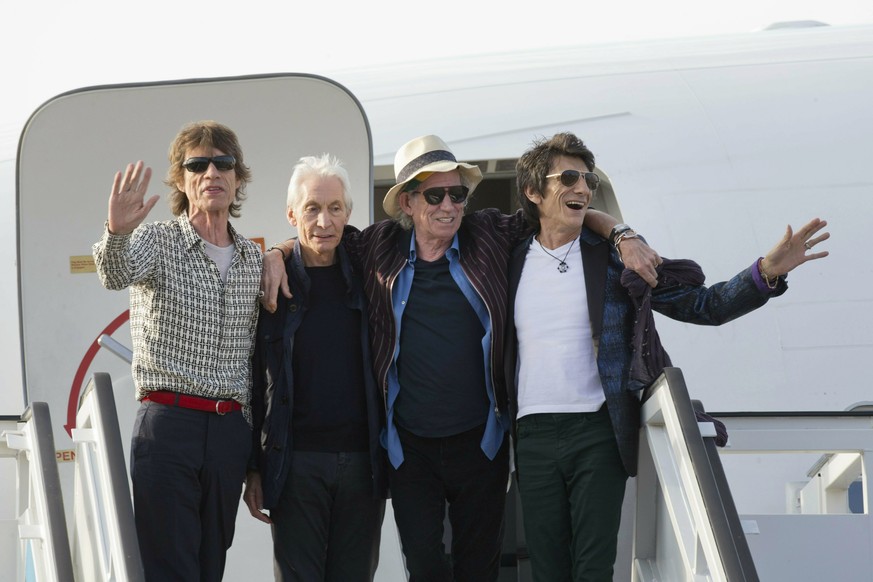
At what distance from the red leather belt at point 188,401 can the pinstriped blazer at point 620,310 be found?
3.12ft

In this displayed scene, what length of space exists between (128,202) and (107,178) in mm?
2143

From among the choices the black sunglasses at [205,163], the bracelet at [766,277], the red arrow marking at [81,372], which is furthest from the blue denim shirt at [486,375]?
the red arrow marking at [81,372]

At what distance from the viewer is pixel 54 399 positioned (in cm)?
548

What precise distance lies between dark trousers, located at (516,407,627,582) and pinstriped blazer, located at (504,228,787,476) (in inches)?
2.8

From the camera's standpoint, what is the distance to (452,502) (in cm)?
414

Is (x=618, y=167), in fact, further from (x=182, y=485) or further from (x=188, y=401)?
(x=182, y=485)

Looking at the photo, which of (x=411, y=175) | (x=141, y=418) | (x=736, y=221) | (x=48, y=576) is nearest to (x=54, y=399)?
(x=48, y=576)

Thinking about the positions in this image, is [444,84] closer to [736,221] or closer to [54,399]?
[736,221]

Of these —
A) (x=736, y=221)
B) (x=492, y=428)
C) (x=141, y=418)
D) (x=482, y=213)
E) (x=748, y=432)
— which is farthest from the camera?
(x=736, y=221)

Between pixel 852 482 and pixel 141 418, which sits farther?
pixel 852 482

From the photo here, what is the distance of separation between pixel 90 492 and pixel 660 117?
13.3 ft

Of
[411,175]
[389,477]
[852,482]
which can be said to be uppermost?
[411,175]

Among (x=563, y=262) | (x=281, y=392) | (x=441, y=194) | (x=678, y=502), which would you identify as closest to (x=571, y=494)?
(x=678, y=502)

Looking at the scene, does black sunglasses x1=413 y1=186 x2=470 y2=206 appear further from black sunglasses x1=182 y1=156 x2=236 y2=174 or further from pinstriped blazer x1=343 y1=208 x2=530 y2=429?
black sunglasses x1=182 y1=156 x2=236 y2=174
